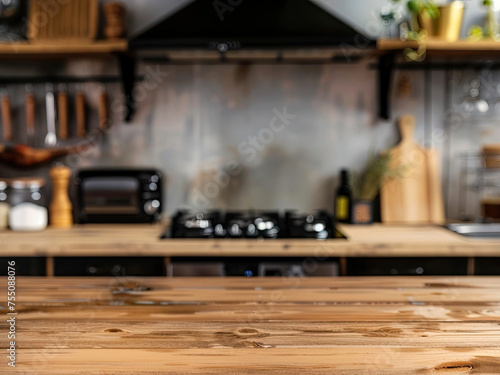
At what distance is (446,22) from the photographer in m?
2.38

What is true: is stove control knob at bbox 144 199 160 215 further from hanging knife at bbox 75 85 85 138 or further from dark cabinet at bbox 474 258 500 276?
dark cabinet at bbox 474 258 500 276

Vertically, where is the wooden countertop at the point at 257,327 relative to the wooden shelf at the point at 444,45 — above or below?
below

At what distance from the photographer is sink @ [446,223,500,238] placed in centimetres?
239

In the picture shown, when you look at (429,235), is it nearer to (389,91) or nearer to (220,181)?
(389,91)

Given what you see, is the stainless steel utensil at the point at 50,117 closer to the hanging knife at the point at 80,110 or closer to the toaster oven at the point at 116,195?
the hanging knife at the point at 80,110

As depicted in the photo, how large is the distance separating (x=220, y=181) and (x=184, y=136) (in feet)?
1.01

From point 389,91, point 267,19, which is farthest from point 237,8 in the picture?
point 389,91

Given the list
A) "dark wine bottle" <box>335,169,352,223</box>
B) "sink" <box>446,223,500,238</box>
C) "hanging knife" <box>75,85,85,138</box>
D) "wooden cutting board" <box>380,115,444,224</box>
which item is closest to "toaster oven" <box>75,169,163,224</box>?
"hanging knife" <box>75,85,85,138</box>

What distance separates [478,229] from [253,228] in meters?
1.13

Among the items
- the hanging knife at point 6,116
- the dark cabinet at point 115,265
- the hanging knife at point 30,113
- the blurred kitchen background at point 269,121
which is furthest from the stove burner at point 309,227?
the hanging knife at point 6,116

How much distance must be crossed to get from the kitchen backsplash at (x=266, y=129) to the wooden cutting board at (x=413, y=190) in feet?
0.37

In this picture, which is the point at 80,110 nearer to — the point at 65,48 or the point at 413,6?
the point at 65,48

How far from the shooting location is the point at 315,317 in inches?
36.5

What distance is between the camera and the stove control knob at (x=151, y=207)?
2.44 meters
